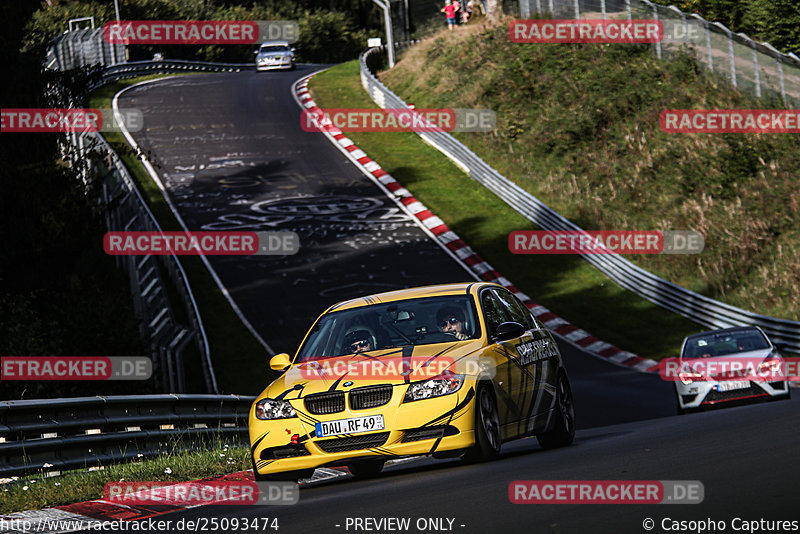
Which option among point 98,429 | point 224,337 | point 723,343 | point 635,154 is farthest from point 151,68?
point 98,429

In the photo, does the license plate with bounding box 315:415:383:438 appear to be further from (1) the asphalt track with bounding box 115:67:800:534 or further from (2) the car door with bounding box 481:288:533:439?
(2) the car door with bounding box 481:288:533:439

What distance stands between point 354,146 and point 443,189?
6283mm

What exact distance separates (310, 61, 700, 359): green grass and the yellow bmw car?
14.8 meters

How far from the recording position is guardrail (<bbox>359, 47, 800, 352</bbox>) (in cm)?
2362

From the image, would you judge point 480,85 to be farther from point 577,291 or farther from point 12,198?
point 12,198

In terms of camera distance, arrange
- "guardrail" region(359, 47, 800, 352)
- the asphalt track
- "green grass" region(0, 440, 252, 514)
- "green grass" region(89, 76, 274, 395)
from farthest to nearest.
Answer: "guardrail" region(359, 47, 800, 352), "green grass" region(89, 76, 274, 395), "green grass" region(0, 440, 252, 514), the asphalt track

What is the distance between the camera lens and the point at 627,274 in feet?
94.2

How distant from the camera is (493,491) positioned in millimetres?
7211

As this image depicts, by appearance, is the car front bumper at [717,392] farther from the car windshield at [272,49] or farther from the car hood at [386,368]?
the car windshield at [272,49]

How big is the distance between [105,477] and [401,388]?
2643 millimetres

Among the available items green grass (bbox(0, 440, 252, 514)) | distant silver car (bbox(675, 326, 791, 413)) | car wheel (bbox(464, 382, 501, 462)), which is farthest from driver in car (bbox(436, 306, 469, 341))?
distant silver car (bbox(675, 326, 791, 413))

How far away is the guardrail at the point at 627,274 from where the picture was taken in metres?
23.6

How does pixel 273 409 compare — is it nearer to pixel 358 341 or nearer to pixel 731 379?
pixel 358 341

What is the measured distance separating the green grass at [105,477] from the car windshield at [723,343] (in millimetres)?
8780
